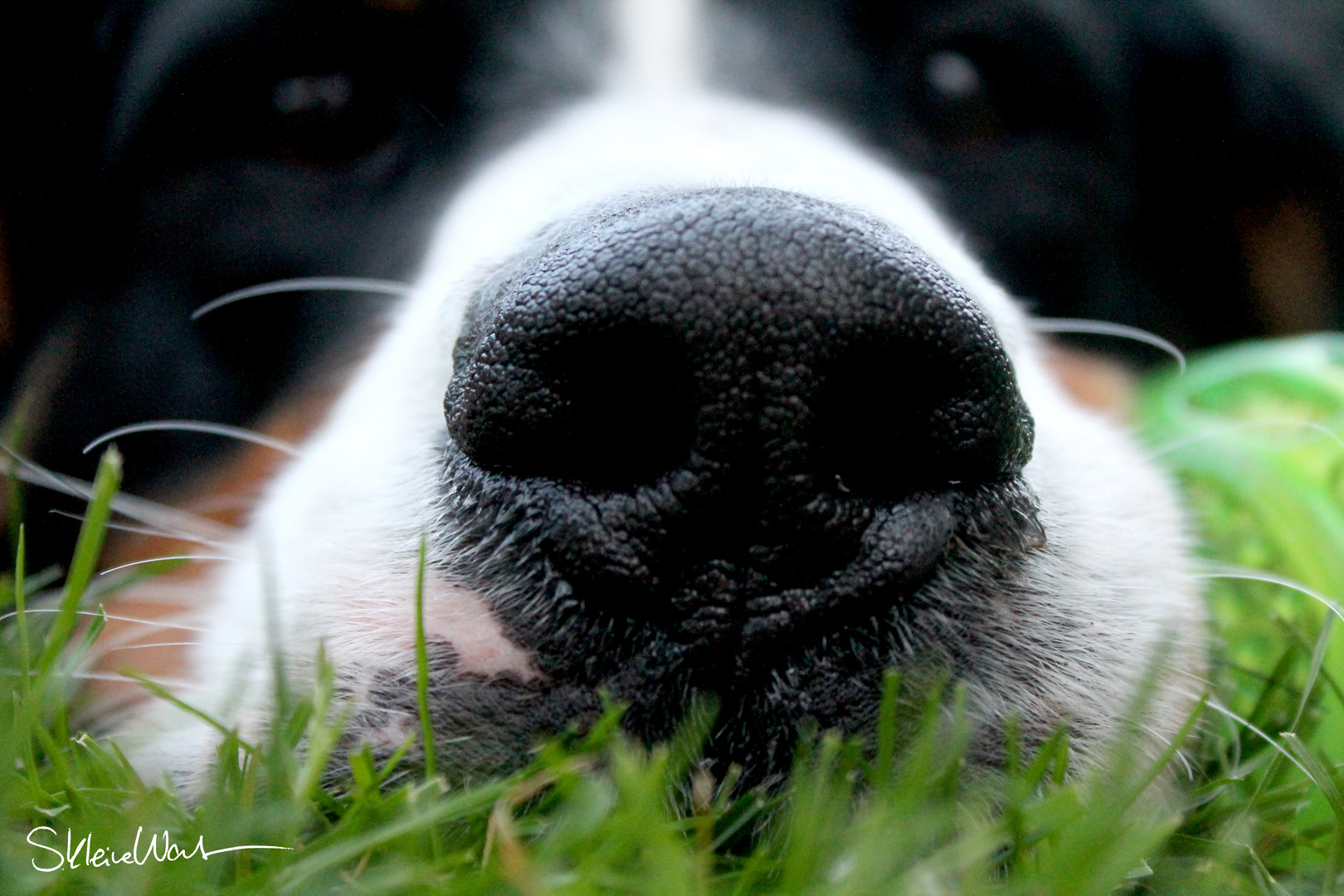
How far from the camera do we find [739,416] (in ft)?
3.28

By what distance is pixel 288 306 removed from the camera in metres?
2.09

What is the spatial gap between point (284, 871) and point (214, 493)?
127 centimetres

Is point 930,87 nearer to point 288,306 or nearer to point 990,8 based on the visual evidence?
point 990,8

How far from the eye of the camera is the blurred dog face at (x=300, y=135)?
2045 mm

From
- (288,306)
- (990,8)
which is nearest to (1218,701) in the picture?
(990,8)

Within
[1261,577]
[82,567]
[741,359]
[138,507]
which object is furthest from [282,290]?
[1261,577]

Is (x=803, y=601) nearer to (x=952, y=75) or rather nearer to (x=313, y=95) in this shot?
(x=313, y=95)

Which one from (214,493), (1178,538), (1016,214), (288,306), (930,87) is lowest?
(214,493)

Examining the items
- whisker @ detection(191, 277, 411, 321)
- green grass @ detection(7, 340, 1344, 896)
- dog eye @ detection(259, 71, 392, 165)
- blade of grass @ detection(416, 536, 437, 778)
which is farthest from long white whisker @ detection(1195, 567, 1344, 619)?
dog eye @ detection(259, 71, 392, 165)

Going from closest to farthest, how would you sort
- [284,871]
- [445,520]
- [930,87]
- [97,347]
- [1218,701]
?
[284,871]
[445,520]
[1218,701]
[97,347]
[930,87]

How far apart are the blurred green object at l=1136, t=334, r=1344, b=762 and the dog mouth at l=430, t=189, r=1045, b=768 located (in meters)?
0.58

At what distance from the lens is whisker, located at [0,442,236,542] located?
1583 mm

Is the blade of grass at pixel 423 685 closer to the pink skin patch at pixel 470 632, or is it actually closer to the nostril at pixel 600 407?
the pink skin patch at pixel 470 632
